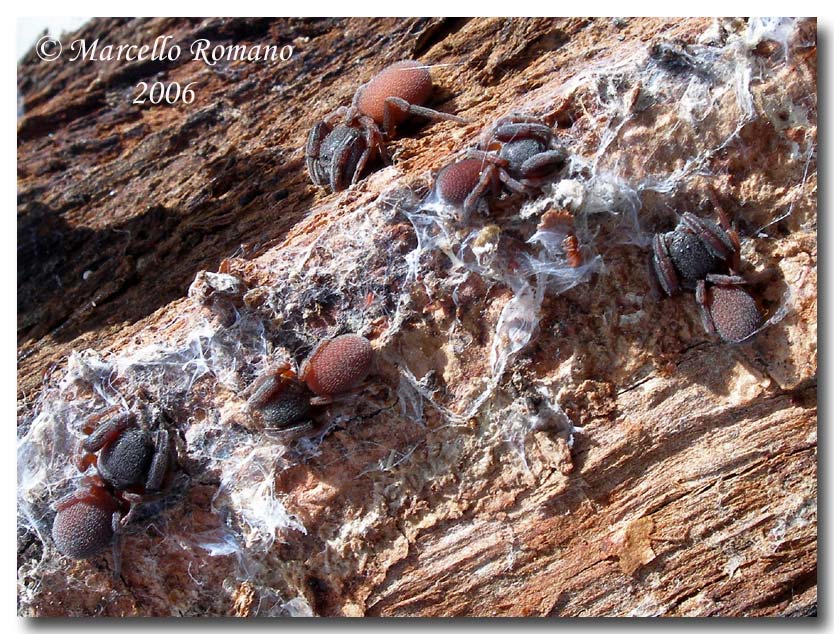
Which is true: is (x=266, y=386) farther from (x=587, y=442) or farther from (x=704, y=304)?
(x=704, y=304)

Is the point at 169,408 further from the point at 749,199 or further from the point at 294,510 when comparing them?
the point at 749,199

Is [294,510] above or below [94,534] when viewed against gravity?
below

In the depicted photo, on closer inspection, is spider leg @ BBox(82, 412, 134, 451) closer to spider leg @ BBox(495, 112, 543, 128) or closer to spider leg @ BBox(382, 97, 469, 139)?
spider leg @ BBox(382, 97, 469, 139)

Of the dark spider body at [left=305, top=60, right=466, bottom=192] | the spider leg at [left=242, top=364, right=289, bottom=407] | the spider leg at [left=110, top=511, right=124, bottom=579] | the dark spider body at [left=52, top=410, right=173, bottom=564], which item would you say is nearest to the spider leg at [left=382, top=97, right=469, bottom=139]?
the dark spider body at [left=305, top=60, right=466, bottom=192]

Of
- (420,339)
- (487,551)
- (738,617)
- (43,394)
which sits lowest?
(738,617)

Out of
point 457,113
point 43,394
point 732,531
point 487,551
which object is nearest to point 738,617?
point 732,531

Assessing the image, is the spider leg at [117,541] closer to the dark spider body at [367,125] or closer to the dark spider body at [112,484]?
the dark spider body at [112,484]
